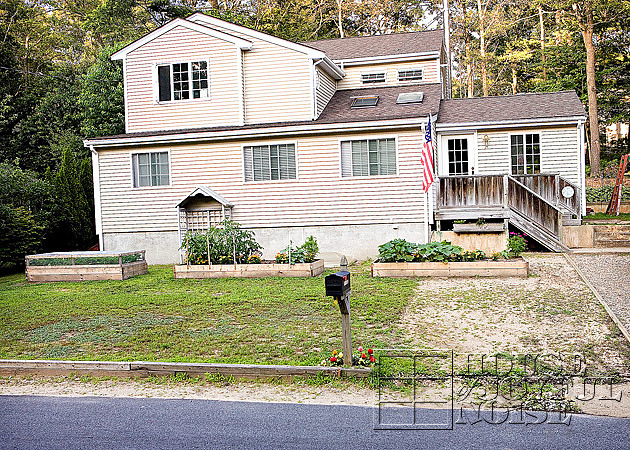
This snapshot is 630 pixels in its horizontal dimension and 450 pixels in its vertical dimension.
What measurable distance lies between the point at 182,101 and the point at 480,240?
1000cm

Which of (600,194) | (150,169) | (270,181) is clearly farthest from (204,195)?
(600,194)

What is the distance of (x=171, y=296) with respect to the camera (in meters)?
12.1

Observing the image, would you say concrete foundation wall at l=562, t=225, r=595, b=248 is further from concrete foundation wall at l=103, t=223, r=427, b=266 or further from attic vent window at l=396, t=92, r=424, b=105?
attic vent window at l=396, t=92, r=424, b=105

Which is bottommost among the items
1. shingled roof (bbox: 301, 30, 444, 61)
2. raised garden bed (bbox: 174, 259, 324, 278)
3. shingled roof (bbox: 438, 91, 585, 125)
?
raised garden bed (bbox: 174, 259, 324, 278)

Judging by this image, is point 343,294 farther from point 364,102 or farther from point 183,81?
point 183,81

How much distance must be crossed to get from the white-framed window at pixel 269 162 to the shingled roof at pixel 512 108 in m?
4.66

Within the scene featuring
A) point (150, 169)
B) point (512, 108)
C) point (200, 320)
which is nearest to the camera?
point (200, 320)

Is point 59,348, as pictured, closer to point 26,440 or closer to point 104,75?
point 26,440

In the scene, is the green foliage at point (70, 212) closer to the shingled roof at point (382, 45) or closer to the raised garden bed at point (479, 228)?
the shingled roof at point (382, 45)

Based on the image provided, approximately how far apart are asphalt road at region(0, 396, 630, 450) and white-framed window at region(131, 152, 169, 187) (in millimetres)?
13453

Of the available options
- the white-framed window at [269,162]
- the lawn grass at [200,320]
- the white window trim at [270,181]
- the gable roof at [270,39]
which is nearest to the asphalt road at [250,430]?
the lawn grass at [200,320]

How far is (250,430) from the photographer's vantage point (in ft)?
17.5

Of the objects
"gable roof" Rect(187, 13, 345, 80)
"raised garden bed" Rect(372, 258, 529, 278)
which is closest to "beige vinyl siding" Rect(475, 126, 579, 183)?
"gable roof" Rect(187, 13, 345, 80)

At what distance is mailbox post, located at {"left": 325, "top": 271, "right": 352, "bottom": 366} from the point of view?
6.40m
